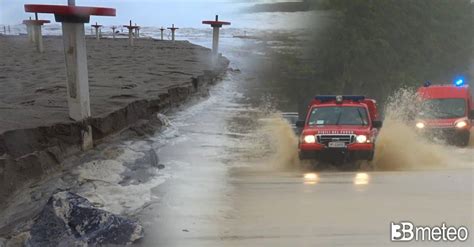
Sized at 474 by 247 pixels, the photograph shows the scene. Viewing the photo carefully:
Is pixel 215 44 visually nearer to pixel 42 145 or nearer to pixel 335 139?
pixel 335 139

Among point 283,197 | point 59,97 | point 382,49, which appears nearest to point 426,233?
point 283,197

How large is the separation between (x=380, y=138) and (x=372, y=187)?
492 centimetres

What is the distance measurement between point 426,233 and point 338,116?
6.18 metres

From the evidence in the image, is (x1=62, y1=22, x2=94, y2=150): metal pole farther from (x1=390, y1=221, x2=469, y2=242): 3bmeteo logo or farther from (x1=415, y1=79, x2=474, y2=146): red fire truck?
(x1=415, y1=79, x2=474, y2=146): red fire truck

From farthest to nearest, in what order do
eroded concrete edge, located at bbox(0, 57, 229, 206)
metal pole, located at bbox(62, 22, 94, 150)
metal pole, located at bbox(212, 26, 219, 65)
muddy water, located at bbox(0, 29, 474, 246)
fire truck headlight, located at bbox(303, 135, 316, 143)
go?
1. metal pole, located at bbox(212, 26, 219, 65)
2. fire truck headlight, located at bbox(303, 135, 316, 143)
3. metal pole, located at bbox(62, 22, 94, 150)
4. eroded concrete edge, located at bbox(0, 57, 229, 206)
5. muddy water, located at bbox(0, 29, 474, 246)

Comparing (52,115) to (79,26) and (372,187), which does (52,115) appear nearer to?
(79,26)

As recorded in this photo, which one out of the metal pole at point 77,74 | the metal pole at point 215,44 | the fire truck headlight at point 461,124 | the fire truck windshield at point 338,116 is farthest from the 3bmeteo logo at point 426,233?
the metal pole at point 215,44

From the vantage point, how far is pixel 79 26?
905 cm

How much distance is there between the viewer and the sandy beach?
7.58 m

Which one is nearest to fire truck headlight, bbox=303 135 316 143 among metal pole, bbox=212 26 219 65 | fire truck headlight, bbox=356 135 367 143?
fire truck headlight, bbox=356 135 367 143

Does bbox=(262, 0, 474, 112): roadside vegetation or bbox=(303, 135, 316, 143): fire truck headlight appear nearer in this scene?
bbox=(303, 135, 316, 143): fire truck headlight

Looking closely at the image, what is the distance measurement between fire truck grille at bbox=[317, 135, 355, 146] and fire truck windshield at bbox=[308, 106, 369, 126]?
0.74 meters

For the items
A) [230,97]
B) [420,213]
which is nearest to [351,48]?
[230,97]

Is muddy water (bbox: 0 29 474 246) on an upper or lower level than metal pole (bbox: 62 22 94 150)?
lower
